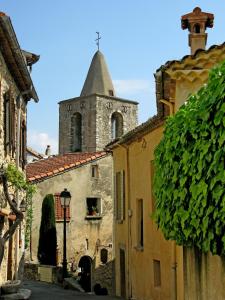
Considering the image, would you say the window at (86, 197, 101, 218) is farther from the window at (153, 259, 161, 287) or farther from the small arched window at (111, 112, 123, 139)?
the small arched window at (111, 112, 123, 139)

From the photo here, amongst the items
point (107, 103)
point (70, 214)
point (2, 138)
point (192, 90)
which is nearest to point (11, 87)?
point (2, 138)

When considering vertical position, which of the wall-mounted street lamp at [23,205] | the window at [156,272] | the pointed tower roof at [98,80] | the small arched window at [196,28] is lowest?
the window at [156,272]

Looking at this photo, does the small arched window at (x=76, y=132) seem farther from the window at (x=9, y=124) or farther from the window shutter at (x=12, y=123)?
the window at (x=9, y=124)

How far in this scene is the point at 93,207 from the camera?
32.3m

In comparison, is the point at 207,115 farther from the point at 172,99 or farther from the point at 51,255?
the point at 51,255

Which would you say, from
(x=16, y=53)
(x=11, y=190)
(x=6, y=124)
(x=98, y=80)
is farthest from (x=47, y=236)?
(x=98, y=80)

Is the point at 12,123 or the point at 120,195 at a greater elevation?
the point at 12,123

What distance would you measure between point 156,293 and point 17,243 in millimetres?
4836

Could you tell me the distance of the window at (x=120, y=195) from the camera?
1856cm

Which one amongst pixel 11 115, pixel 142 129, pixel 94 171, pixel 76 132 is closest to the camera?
pixel 142 129

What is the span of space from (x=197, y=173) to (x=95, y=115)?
50.2 metres

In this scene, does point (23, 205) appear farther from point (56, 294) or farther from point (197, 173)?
point (197, 173)

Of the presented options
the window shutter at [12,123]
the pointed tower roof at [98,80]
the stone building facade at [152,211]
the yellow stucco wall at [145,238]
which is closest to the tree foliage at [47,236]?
the stone building facade at [152,211]

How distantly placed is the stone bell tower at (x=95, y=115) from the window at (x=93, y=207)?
22757 millimetres
